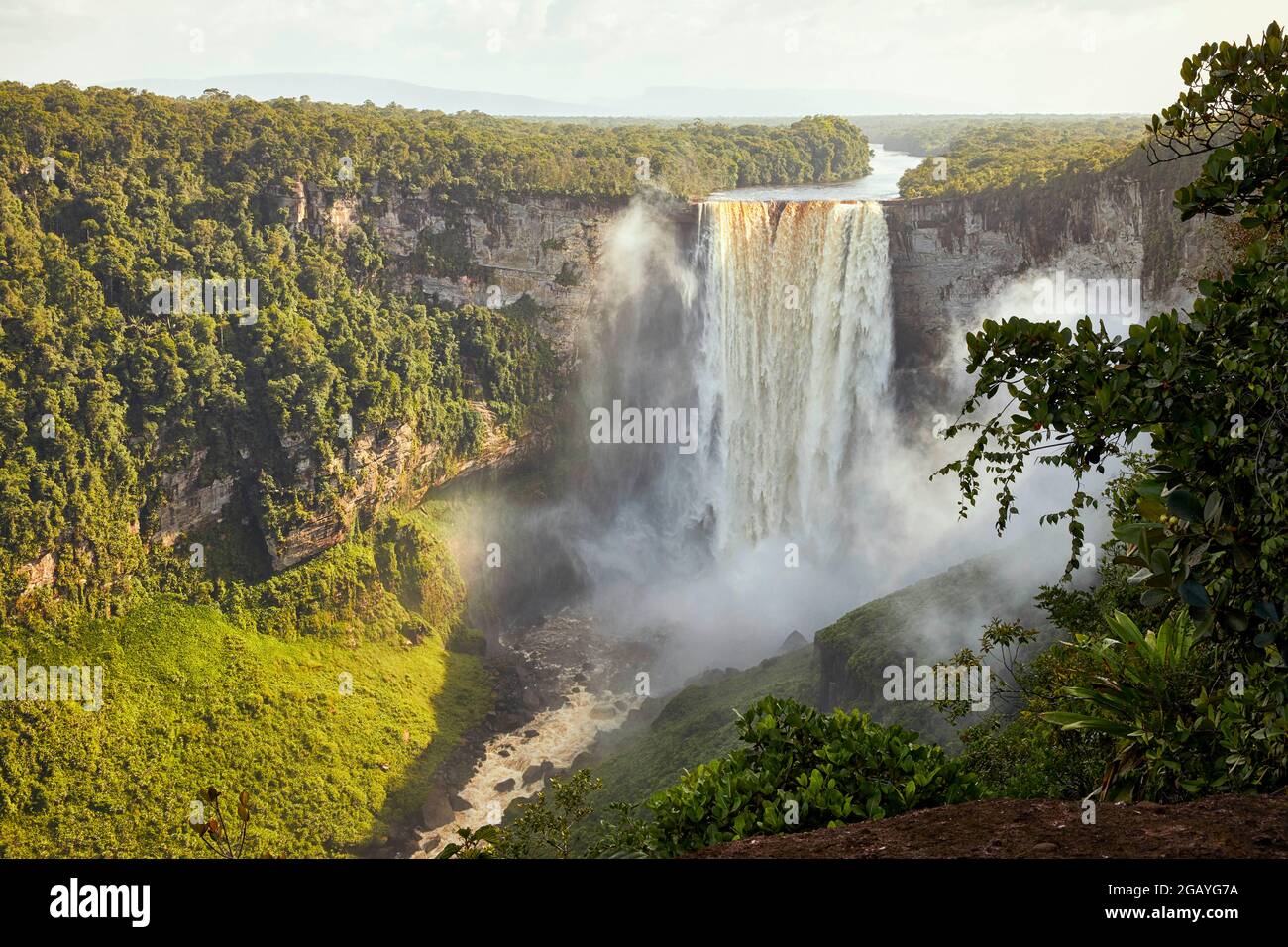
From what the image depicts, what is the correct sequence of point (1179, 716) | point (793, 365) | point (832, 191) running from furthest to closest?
point (832, 191) < point (793, 365) < point (1179, 716)

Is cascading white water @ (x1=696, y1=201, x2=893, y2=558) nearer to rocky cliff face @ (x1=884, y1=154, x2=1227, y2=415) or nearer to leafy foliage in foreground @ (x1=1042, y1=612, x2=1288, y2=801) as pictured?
rocky cliff face @ (x1=884, y1=154, x2=1227, y2=415)

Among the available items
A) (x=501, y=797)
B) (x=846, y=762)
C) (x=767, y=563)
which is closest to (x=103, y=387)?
(x=501, y=797)

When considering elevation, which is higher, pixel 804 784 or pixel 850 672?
pixel 804 784

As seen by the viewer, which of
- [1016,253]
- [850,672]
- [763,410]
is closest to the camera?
[850,672]

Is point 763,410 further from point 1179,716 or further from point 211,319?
point 1179,716

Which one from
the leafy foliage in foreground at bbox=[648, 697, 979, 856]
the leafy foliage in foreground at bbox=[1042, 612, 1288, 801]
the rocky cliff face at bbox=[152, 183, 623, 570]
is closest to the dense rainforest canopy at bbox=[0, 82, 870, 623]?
the rocky cliff face at bbox=[152, 183, 623, 570]

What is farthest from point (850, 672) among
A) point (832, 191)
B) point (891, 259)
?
point (832, 191)

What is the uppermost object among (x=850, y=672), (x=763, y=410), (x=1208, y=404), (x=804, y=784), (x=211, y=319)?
(x=211, y=319)

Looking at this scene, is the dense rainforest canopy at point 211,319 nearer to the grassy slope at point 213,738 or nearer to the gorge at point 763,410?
the grassy slope at point 213,738
